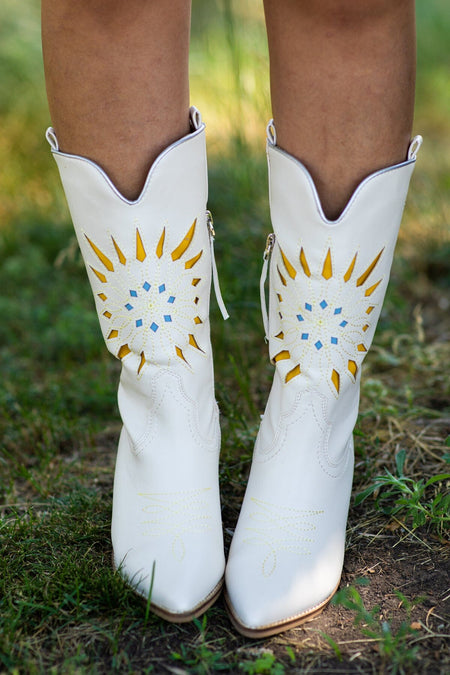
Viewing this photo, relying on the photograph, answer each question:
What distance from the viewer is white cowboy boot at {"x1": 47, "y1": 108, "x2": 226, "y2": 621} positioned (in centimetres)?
106

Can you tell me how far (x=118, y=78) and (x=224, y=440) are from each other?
691 millimetres

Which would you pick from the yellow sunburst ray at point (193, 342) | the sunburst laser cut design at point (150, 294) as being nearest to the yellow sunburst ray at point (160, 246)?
the sunburst laser cut design at point (150, 294)

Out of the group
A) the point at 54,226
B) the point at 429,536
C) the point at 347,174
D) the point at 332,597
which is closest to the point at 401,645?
the point at 332,597

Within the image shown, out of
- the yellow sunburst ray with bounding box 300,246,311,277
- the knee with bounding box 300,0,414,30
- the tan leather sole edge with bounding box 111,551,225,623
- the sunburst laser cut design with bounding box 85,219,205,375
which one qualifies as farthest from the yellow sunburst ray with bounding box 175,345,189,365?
the knee with bounding box 300,0,414,30

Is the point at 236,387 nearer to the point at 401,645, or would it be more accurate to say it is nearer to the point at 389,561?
the point at 389,561

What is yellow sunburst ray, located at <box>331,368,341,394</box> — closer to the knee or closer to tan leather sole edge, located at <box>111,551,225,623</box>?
tan leather sole edge, located at <box>111,551,225,623</box>

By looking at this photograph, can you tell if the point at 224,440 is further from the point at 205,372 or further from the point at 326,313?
the point at 326,313

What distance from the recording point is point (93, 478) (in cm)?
146

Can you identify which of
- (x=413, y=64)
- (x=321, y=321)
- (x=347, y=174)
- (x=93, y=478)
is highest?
(x=413, y=64)

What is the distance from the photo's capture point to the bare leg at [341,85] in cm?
99

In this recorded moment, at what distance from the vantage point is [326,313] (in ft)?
3.62

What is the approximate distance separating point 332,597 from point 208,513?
22 centimetres

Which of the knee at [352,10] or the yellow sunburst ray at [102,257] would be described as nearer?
the knee at [352,10]

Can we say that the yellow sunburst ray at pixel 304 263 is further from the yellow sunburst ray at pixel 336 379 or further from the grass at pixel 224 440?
the grass at pixel 224 440
